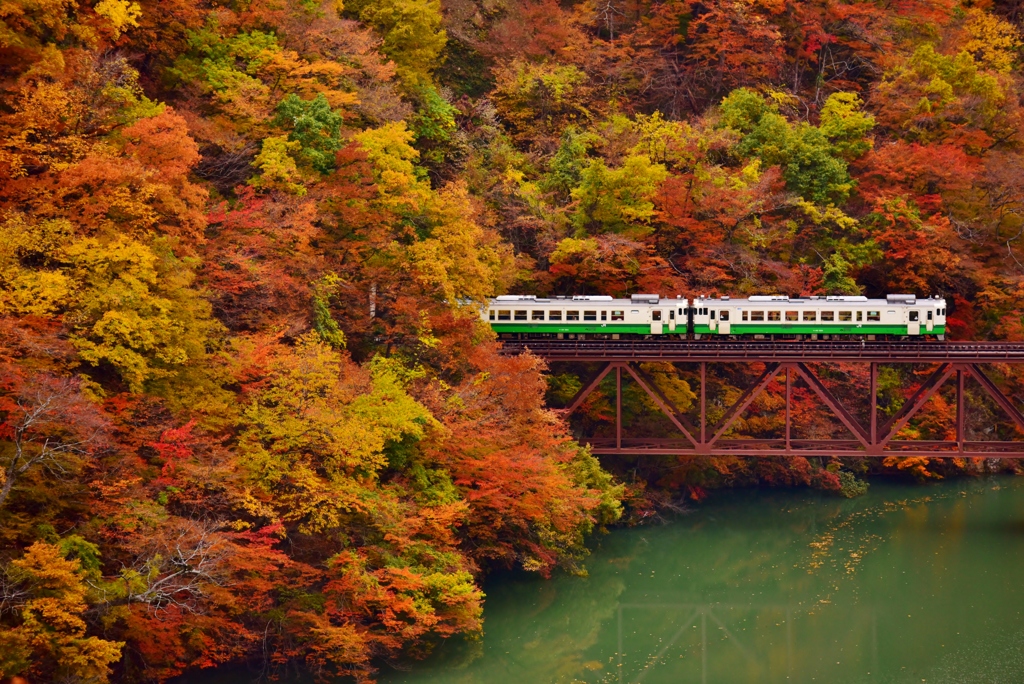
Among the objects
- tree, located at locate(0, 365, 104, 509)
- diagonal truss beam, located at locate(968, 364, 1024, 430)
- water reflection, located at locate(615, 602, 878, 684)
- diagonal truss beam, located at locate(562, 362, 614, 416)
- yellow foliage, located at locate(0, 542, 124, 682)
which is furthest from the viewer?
diagonal truss beam, located at locate(562, 362, 614, 416)

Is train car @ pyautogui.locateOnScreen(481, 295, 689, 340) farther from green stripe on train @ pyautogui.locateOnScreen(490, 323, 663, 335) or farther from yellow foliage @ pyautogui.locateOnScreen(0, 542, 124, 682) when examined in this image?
yellow foliage @ pyautogui.locateOnScreen(0, 542, 124, 682)

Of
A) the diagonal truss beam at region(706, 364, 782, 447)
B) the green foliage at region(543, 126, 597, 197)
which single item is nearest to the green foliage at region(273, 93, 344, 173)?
the green foliage at region(543, 126, 597, 197)

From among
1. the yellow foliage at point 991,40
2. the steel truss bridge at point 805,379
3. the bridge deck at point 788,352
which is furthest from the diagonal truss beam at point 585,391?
the yellow foliage at point 991,40

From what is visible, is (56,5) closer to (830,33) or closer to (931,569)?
(931,569)

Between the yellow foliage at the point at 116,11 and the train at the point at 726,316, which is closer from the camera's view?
the yellow foliage at the point at 116,11

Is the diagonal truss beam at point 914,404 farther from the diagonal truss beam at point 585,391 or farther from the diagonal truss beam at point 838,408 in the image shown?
the diagonal truss beam at point 585,391

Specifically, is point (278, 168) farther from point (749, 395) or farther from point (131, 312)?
point (749, 395)
